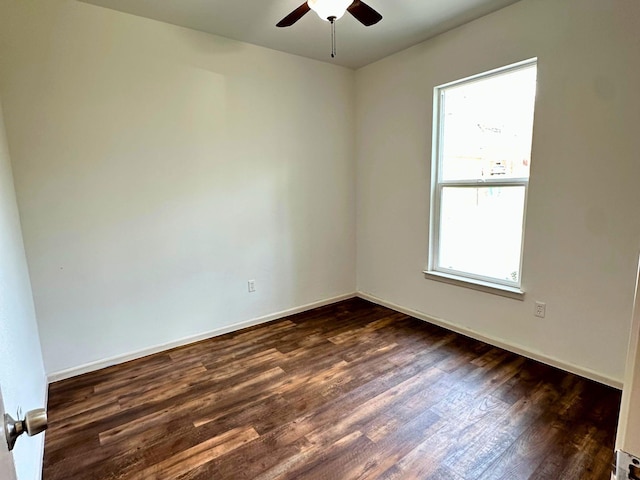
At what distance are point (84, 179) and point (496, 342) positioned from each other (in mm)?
3482

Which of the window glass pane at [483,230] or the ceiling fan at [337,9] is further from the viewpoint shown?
the window glass pane at [483,230]

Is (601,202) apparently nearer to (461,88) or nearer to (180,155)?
(461,88)

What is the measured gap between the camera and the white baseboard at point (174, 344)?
2.54 meters

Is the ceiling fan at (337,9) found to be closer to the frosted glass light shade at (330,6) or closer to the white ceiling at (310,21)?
the frosted glass light shade at (330,6)

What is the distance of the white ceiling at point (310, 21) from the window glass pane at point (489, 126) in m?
0.54

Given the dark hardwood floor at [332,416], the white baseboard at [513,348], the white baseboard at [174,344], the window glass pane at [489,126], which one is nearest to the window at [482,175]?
the window glass pane at [489,126]

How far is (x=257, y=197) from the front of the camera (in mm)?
3322

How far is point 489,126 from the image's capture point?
2871mm

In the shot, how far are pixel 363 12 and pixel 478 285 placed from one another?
2271 mm

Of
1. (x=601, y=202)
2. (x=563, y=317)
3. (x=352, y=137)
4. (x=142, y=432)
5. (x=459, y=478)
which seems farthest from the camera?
(x=352, y=137)

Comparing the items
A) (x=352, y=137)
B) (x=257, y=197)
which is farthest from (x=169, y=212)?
(x=352, y=137)

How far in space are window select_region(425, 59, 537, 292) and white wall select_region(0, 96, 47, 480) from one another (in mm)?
3055

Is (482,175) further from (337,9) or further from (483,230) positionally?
(337,9)

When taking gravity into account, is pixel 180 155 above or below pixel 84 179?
above
